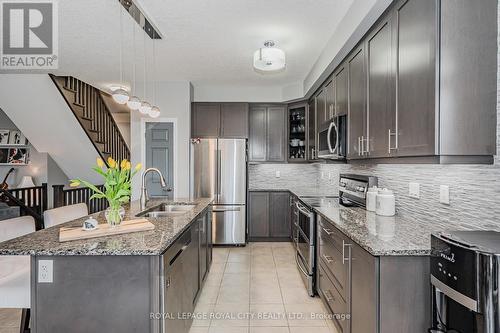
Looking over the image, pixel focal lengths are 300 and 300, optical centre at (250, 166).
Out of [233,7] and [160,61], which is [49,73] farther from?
[233,7]

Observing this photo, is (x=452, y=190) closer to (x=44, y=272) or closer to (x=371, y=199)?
(x=371, y=199)

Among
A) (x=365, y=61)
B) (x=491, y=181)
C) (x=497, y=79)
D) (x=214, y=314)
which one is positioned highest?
(x=365, y=61)

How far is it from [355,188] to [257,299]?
1.55 meters

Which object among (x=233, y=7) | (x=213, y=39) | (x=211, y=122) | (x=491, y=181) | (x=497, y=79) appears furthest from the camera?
(x=211, y=122)

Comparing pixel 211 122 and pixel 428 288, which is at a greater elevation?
pixel 211 122

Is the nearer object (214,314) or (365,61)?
(365,61)

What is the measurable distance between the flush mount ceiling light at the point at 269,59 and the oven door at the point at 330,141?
87cm

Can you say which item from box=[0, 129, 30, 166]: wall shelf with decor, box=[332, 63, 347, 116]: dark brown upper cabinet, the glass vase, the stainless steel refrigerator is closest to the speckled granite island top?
the glass vase

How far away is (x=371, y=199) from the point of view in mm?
2742

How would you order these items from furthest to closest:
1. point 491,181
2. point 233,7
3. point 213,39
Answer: point 213,39, point 233,7, point 491,181

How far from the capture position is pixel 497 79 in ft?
4.86

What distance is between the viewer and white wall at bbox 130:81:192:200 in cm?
503

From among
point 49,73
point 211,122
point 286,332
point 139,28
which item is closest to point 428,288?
point 286,332

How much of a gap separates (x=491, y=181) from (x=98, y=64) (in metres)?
4.48
